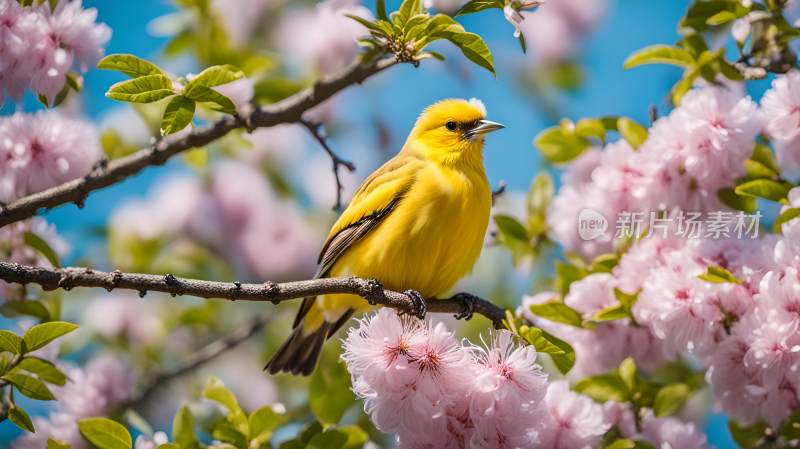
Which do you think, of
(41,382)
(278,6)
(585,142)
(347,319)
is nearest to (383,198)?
(347,319)

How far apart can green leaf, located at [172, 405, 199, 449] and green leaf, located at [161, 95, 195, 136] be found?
1.34 m

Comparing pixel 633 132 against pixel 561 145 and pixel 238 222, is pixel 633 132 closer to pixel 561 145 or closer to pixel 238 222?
pixel 561 145

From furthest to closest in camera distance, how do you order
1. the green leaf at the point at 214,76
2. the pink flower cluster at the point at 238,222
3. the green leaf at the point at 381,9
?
the pink flower cluster at the point at 238,222 < the green leaf at the point at 381,9 < the green leaf at the point at 214,76

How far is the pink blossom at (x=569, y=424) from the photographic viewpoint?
365 centimetres

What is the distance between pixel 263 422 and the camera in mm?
3748

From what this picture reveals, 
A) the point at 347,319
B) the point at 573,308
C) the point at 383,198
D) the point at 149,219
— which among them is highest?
the point at 383,198

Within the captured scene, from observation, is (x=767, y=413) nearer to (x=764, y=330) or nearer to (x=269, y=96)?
(x=764, y=330)

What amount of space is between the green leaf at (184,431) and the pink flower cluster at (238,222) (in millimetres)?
3691

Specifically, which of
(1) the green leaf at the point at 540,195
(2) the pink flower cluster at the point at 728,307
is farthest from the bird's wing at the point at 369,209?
(2) the pink flower cluster at the point at 728,307

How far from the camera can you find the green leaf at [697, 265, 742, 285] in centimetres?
351

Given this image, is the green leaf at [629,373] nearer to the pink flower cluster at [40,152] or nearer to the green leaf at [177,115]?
the green leaf at [177,115]

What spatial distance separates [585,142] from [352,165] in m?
1.30

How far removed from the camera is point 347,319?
4.86 meters

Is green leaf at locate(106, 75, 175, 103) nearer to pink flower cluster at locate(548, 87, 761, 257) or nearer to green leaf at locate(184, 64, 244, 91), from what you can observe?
green leaf at locate(184, 64, 244, 91)
